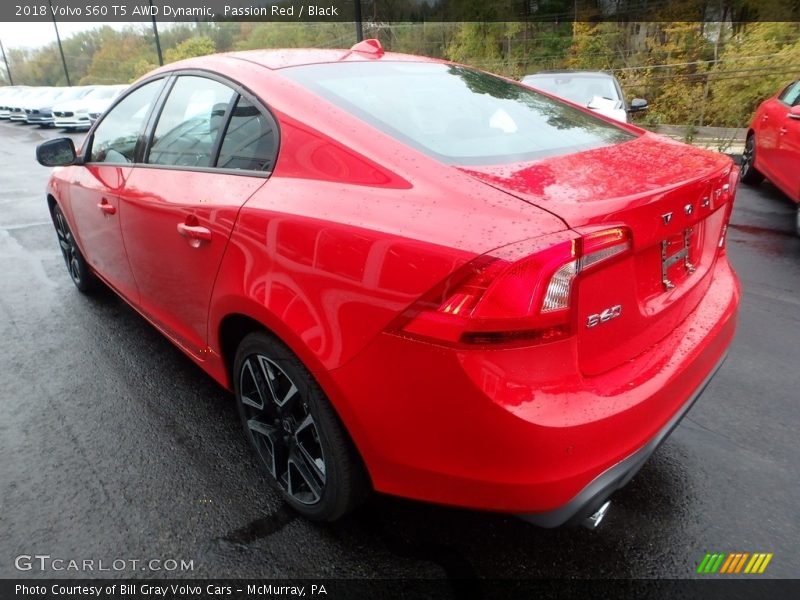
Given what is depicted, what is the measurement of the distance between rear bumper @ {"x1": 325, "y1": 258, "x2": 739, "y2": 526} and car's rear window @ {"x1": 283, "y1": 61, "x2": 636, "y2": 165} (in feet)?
2.20

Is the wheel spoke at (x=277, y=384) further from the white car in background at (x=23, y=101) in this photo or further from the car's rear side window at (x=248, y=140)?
the white car in background at (x=23, y=101)

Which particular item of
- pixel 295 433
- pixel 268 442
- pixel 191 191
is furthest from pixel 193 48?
pixel 295 433

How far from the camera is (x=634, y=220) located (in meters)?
1.49

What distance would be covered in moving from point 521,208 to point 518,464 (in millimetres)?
656

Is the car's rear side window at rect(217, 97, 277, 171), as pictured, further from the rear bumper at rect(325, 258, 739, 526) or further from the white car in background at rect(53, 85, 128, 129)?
the white car in background at rect(53, 85, 128, 129)

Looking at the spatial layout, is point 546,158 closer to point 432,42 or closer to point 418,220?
point 418,220

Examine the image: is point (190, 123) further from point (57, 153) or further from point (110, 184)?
point (57, 153)

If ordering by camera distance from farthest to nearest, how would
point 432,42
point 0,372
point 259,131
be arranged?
point 432,42, point 0,372, point 259,131

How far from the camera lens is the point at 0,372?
3.24 metres

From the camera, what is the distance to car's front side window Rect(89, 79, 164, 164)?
2.91 m

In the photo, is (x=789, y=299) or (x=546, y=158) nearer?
(x=546, y=158)

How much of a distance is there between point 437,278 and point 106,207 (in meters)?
2.35

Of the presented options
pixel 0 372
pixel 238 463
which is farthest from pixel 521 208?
pixel 0 372

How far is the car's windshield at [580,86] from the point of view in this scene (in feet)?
26.0
